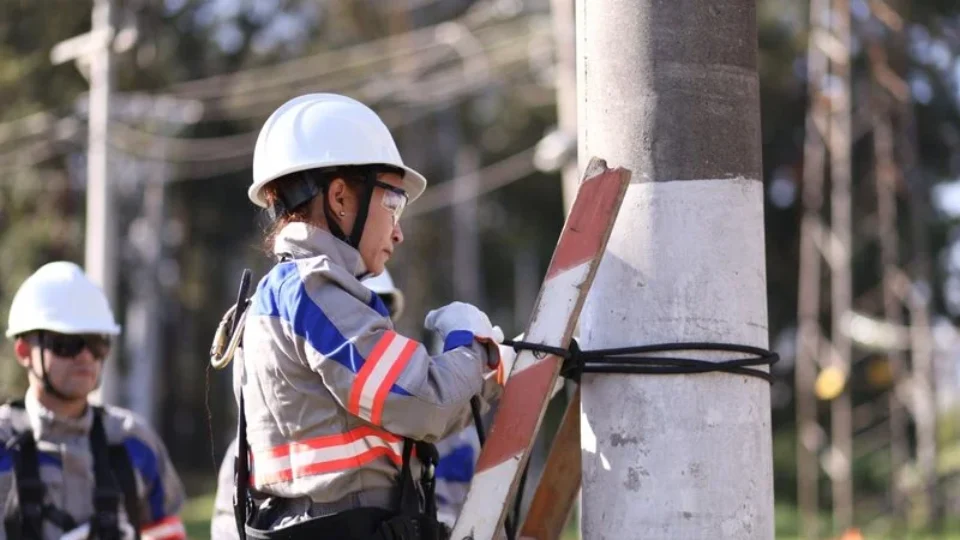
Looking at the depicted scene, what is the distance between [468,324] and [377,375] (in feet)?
1.07

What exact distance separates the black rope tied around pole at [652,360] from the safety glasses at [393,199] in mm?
451

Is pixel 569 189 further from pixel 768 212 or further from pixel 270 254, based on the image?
pixel 768 212

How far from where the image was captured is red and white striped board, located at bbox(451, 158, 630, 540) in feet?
11.6

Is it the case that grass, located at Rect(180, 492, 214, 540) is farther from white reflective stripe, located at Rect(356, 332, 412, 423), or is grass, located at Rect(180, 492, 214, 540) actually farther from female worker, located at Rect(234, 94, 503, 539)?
white reflective stripe, located at Rect(356, 332, 412, 423)

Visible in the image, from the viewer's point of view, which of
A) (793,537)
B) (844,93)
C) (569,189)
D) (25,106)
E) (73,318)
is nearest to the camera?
(73,318)

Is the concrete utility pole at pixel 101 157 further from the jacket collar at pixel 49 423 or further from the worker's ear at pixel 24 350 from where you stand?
the jacket collar at pixel 49 423

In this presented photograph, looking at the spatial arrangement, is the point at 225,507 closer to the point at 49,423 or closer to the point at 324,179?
the point at 49,423

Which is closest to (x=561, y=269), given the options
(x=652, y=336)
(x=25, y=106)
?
(x=652, y=336)

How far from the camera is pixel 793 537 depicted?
2428cm

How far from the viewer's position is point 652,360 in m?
3.56

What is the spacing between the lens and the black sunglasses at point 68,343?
6422mm

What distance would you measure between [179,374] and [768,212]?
61.1ft

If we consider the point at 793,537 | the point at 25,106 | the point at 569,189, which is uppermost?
the point at 25,106

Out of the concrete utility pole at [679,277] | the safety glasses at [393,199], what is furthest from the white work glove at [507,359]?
the safety glasses at [393,199]
